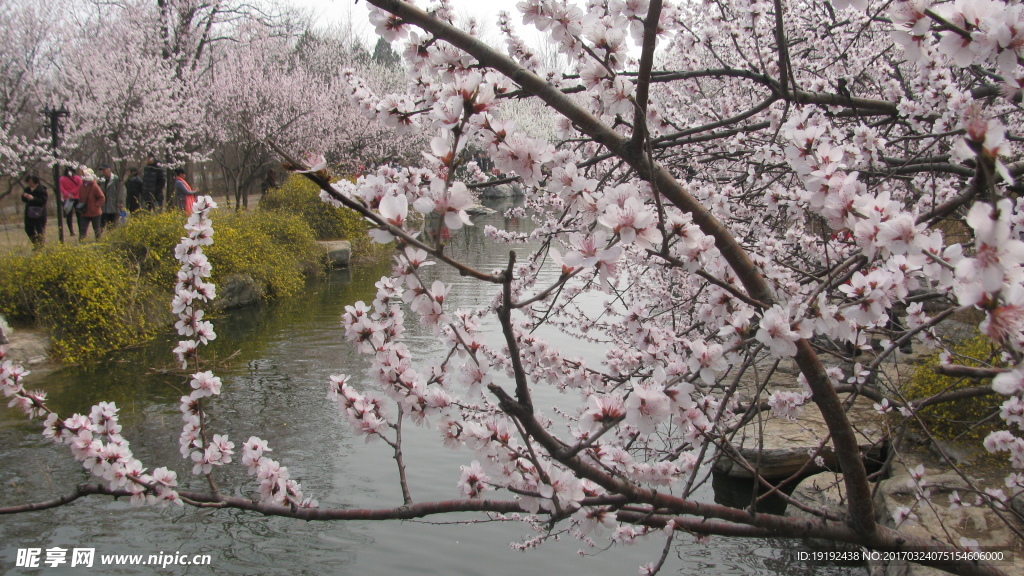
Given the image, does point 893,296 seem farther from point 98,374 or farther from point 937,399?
point 98,374

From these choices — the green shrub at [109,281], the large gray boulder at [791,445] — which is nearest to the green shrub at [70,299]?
the green shrub at [109,281]

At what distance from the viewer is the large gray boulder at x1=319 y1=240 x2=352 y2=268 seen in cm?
1655

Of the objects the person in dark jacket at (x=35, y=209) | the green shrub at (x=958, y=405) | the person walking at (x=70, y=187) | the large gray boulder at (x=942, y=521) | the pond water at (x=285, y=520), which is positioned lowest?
the pond water at (x=285, y=520)

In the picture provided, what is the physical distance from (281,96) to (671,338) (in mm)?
22434

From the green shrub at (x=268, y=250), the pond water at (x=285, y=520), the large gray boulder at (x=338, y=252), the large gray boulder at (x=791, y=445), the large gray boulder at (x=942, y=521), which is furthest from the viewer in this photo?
the large gray boulder at (x=338, y=252)

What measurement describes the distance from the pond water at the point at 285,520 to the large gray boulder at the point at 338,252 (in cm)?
814

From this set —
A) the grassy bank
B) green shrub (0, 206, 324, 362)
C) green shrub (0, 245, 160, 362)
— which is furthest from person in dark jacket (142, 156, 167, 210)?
green shrub (0, 245, 160, 362)

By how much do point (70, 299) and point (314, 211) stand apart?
945cm

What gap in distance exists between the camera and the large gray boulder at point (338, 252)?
16.5 meters

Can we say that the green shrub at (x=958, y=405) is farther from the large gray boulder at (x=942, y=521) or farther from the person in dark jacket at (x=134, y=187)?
the person in dark jacket at (x=134, y=187)

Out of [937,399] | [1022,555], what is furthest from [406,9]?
[1022,555]

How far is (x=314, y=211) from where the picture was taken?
18.0 m

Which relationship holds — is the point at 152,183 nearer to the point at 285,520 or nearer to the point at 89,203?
the point at 89,203

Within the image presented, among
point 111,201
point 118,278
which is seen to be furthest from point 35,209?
point 118,278
